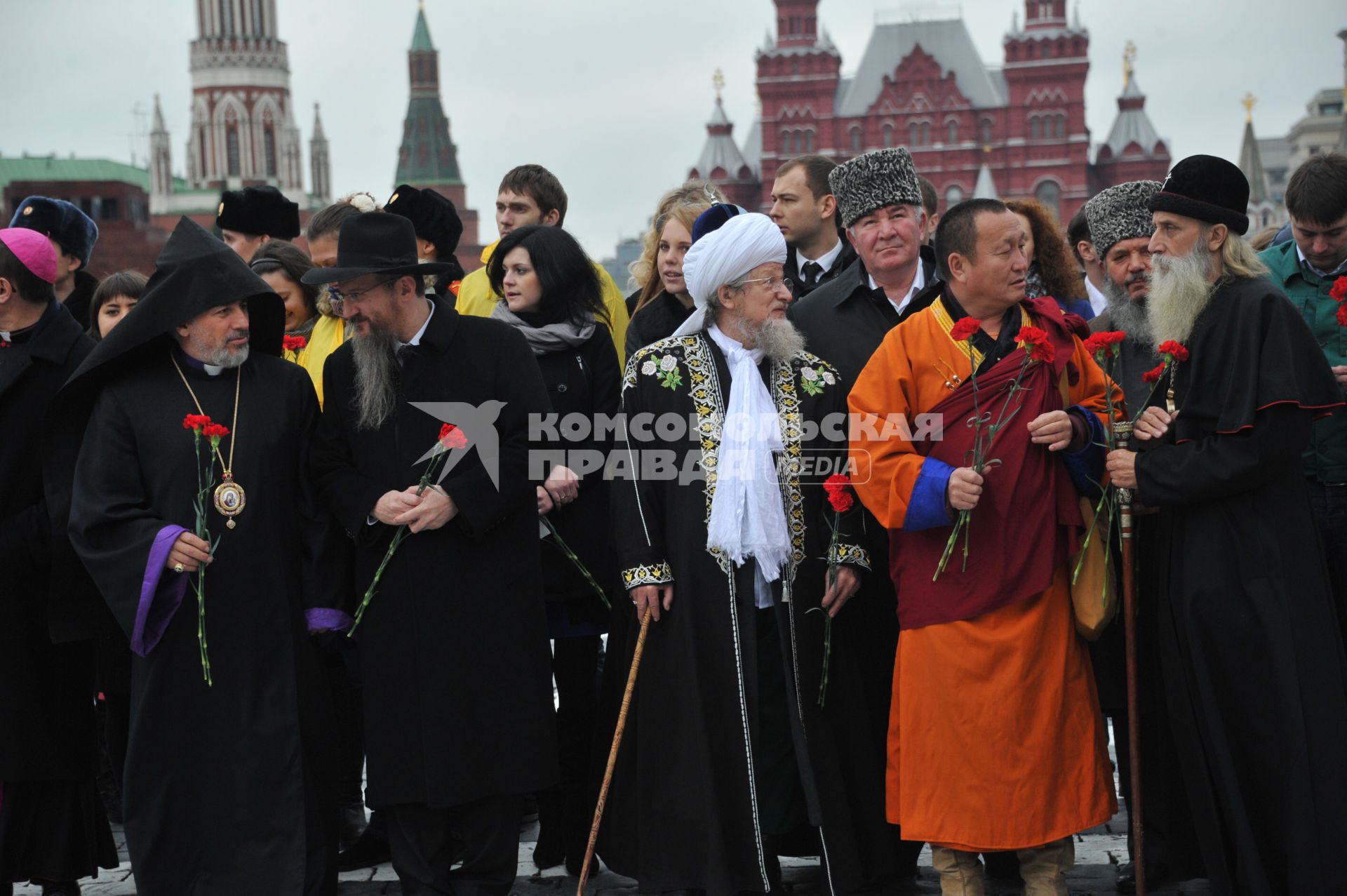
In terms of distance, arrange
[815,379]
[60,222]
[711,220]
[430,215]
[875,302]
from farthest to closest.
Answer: [430,215] < [60,222] < [875,302] < [711,220] < [815,379]

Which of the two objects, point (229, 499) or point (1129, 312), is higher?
point (1129, 312)

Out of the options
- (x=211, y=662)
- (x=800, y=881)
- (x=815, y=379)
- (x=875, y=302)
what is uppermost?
(x=875, y=302)

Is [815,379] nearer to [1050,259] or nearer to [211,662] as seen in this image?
[1050,259]

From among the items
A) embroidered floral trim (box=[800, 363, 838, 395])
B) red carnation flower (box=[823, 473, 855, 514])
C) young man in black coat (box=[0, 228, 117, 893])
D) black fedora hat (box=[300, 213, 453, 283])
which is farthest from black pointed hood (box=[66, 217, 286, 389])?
red carnation flower (box=[823, 473, 855, 514])

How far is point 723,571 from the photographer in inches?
191

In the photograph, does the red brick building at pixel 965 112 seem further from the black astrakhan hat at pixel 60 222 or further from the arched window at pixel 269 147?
the black astrakhan hat at pixel 60 222

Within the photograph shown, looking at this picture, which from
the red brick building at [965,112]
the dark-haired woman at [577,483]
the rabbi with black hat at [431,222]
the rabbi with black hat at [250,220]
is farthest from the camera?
the red brick building at [965,112]

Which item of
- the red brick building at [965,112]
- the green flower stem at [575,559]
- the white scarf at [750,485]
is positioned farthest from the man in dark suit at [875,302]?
the red brick building at [965,112]

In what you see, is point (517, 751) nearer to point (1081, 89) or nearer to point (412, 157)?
point (1081, 89)

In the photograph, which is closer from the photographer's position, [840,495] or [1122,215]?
[840,495]

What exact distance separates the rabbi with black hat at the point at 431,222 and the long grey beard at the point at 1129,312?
2534mm

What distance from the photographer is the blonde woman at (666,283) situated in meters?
5.89

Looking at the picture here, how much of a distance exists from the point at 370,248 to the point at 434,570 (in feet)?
3.33

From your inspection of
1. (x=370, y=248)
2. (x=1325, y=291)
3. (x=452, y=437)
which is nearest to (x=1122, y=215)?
(x=1325, y=291)
